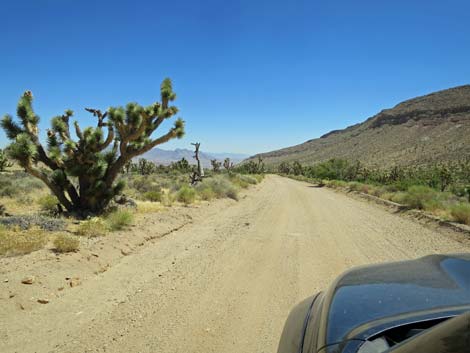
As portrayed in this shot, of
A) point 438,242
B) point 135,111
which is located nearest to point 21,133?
point 135,111

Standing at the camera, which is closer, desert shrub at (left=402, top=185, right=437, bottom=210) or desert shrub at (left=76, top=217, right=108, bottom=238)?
desert shrub at (left=76, top=217, right=108, bottom=238)

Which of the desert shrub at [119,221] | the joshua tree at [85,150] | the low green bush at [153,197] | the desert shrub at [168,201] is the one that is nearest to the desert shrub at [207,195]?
the desert shrub at [168,201]

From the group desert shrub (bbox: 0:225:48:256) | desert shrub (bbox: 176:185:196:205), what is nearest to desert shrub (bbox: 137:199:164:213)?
desert shrub (bbox: 176:185:196:205)

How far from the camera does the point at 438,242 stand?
9344 millimetres

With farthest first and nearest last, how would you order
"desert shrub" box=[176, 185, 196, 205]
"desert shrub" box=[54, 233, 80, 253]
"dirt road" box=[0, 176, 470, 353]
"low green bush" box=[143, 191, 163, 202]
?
"low green bush" box=[143, 191, 163, 202] < "desert shrub" box=[176, 185, 196, 205] < "desert shrub" box=[54, 233, 80, 253] < "dirt road" box=[0, 176, 470, 353]

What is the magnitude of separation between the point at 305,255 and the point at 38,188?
17411 mm

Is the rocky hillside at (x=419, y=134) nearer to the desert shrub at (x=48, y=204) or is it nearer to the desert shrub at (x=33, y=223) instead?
the desert shrub at (x=48, y=204)

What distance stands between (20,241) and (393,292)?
7489mm

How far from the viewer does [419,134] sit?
83.9 m

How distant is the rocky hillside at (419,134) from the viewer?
66250 mm

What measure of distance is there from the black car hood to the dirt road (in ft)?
6.47

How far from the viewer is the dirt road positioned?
13.5 feet

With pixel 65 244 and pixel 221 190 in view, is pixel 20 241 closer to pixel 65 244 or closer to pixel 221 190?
pixel 65 244

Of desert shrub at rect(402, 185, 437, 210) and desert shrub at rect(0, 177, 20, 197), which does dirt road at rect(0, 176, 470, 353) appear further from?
desert shrub at rect(0, 177, 20, 197)
